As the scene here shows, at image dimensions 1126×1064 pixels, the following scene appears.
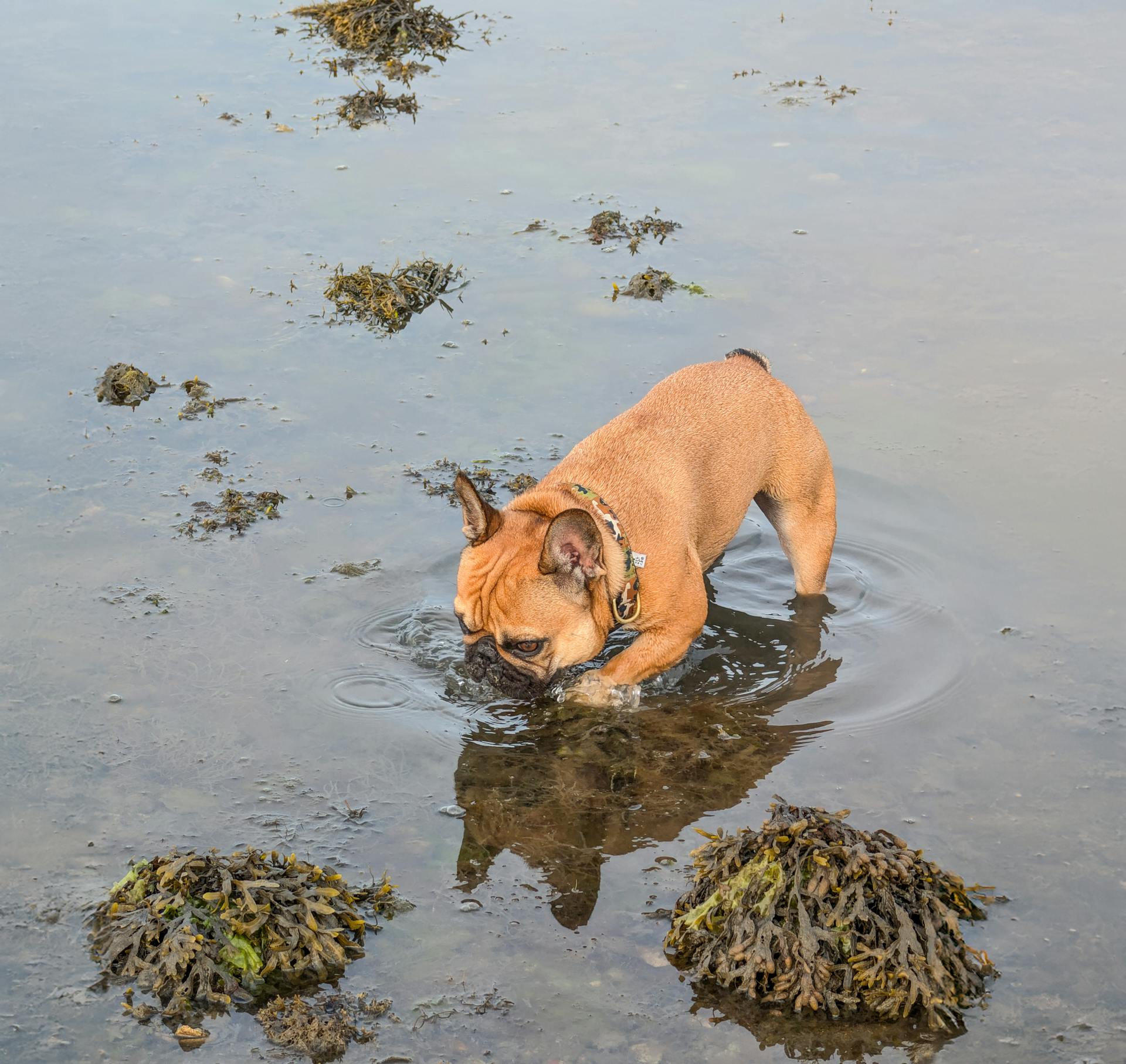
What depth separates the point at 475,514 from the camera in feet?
19.5

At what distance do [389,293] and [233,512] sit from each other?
3.06 meters

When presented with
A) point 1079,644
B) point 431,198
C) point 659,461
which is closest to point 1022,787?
point 1079,644

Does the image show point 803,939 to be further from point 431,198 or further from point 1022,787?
point 431,198

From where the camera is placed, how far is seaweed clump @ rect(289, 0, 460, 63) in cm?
1586

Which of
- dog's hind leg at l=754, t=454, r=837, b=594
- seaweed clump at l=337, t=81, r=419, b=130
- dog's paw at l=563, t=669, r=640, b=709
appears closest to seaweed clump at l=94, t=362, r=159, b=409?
dog's paw at l=563, t=669, r=640, b=709

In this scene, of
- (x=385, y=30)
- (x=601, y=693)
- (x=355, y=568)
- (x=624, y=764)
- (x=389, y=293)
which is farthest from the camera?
(x=385, y=30)

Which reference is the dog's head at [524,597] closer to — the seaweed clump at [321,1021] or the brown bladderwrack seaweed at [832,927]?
the brown bladderwrack seaweed at [832,927]

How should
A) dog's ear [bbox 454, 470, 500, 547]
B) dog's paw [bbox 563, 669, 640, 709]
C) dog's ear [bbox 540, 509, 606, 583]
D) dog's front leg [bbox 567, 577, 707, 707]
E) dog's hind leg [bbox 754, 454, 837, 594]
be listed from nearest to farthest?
dog's ear [bbox 540, 509, 606, 583] → dog's ear [bbox 454, 470, 500, 547] → dog's front leg [bbox 567, 577, 707, 707] → dog's paw [bbox 563, 669, 640, 709] → dog's hind leg [bbox 754, 454, 837, 594]

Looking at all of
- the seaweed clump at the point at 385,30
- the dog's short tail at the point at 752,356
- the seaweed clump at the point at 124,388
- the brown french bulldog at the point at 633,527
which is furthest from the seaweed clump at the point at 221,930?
the seaweed clump at the point at 385,30

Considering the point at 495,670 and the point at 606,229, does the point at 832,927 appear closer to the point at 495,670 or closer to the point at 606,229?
the point at 495,670

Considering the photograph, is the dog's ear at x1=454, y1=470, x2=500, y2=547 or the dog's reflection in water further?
the dog's ear at x1=454, y1=470, x2=500, y2=547

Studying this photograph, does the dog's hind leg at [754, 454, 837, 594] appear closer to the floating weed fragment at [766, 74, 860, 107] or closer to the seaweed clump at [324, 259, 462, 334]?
the seaweed clump at [324, 259, 462, 334]

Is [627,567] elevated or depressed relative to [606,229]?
depressed

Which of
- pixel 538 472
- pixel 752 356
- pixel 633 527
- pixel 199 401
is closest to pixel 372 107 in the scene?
pixel 199 401
